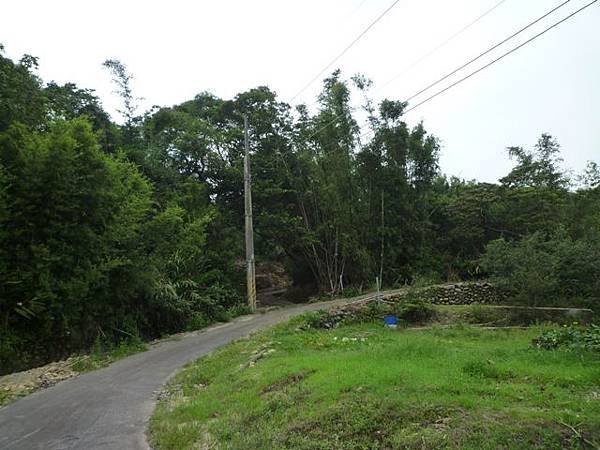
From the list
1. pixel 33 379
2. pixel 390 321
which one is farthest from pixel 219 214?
pixel 33 379

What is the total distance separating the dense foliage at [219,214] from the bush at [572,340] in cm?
795

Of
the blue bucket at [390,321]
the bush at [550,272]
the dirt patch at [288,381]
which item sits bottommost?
the blue bucket at [390,321]

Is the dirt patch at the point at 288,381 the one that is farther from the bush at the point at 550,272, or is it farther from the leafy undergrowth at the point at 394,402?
the bush at the point at 550,272

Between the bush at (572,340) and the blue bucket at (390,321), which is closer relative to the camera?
the bush at (572,340)

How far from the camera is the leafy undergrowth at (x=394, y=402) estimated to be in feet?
14.8

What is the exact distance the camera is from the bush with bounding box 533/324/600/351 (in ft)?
26.2

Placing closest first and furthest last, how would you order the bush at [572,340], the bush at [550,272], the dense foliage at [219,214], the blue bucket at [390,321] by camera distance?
the bush at [572,340] < the dense foliage at [219,214] < the blue bucket at [390,321] < the bush at [550,272]

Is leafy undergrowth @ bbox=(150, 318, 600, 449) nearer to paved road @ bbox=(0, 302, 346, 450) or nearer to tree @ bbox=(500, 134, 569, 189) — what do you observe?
paved road @ bbox=(0, 302, 346, 450)

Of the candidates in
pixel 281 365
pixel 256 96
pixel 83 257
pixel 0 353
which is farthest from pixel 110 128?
pixel 281 365

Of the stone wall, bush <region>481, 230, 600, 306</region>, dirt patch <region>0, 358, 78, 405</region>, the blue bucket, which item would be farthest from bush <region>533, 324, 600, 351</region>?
the stone wall

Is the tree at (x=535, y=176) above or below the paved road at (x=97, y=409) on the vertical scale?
above

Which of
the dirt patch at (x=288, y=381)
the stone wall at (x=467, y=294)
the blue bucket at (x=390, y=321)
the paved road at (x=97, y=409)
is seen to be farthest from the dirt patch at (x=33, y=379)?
the stone wall at (x=467, y=294)

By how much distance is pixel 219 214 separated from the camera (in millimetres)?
22438

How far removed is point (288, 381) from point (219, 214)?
16.0 meters
